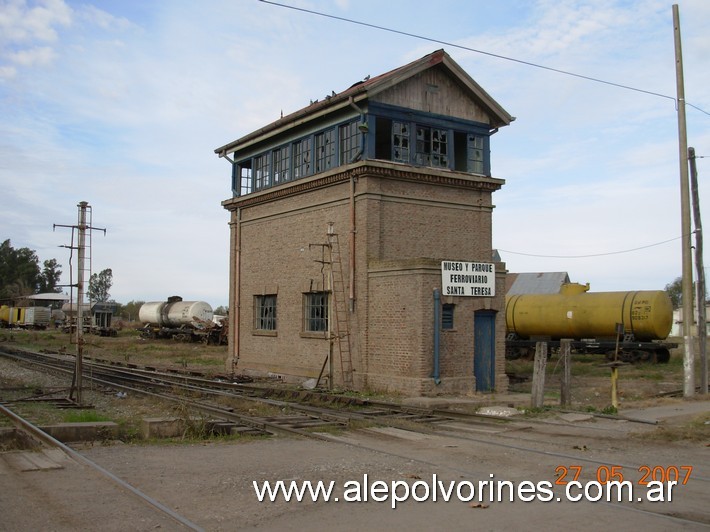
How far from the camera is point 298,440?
11.1m

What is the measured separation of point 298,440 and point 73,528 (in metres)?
5.26

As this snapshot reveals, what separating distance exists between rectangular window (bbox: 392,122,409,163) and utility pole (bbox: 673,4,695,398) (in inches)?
284

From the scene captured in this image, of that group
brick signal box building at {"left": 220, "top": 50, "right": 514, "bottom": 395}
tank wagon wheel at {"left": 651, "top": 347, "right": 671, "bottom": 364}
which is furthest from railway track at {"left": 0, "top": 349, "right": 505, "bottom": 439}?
tank wagon wheel at {"left": 651, "top": 347, "right": 671, "bottom": 364}

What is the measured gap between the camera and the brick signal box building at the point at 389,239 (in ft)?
57.6

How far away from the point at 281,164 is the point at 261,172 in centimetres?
137

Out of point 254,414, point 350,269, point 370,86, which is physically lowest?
point 254,414

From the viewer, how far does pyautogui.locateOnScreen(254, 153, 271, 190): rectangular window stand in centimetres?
2356

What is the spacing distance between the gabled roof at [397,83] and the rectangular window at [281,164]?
719 mm

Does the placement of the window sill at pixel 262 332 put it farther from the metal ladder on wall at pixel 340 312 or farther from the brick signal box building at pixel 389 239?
the metal ladder on wall at pixel 340 312

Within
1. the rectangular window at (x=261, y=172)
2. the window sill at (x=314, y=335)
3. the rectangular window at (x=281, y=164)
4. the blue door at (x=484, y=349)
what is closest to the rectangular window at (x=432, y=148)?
the blue door at (x=484, y=349)

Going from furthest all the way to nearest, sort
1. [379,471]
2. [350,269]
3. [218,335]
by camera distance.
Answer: [218,335]
[350,269]
[379,471]

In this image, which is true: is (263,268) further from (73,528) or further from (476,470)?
(73,528)

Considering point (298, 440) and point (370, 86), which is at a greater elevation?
point (370, 86)

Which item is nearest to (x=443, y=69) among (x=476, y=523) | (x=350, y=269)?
(x=350, y=269)
